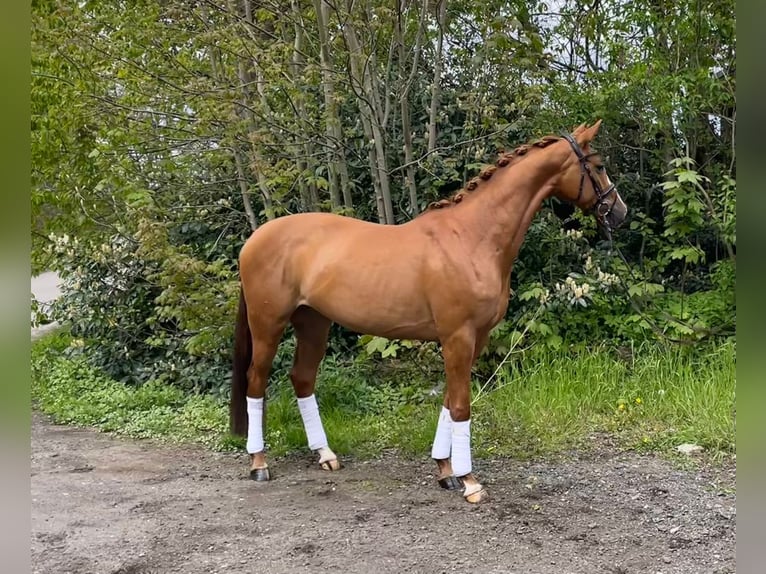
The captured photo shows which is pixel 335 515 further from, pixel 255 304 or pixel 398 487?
pixel 255 304

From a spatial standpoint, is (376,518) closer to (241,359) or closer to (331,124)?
(241,359)

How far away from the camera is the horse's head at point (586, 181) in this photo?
3.47 meters

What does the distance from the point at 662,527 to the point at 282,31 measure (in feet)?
15.5

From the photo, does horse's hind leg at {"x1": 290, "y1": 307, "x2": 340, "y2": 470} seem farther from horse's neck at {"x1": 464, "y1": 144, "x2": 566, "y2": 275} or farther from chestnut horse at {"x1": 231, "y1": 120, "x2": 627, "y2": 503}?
horse's neck at {"x1": 464, "y1": 144, "x2": 566, "y2": 275}

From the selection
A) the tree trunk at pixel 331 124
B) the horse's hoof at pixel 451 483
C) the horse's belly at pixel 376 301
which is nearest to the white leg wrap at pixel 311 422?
the horse's belly at pixel 376 301

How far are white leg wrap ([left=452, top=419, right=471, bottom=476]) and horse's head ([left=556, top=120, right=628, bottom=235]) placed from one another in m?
1.40

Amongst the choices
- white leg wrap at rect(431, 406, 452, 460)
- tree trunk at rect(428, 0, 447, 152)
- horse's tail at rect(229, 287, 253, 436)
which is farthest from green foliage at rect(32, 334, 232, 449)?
tree trunk at rect(428, 0, 447, 152)

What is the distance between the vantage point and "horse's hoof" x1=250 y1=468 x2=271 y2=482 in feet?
13.0

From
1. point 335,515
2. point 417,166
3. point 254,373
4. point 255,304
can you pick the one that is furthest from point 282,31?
point 335,515

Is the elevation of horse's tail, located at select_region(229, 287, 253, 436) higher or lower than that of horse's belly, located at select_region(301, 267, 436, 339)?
lower

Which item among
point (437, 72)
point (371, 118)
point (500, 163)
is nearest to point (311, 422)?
point (500, 163)

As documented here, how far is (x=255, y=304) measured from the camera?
3922 mm

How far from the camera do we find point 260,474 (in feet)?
13.0

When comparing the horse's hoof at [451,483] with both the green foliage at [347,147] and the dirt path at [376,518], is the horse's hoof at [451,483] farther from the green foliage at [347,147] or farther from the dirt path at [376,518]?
the green foliage at [347,147]
